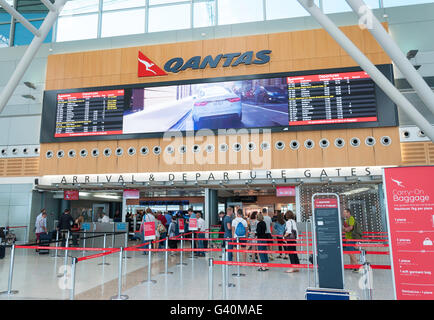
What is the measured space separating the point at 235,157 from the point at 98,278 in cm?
681

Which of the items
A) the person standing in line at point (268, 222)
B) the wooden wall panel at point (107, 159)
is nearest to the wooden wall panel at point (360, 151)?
the person standing in line at point (268, 222)

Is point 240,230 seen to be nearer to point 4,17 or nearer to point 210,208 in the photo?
point 210,208

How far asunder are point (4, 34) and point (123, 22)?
676 centimetres

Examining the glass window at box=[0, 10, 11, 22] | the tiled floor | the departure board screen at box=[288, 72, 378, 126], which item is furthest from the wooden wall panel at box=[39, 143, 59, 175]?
the departure board screen at box=[288, 72, 378, 126]

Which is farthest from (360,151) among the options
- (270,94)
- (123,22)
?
(123,22)

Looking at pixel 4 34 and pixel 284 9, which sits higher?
pixel 4 34

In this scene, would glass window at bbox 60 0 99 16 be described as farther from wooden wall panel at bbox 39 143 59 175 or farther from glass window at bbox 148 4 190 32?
wooden wall panel at bbox 39 143 59 175

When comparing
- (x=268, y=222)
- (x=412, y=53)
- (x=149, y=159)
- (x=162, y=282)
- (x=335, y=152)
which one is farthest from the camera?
(x=149, y=159)

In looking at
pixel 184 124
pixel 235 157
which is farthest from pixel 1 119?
pixel 235 157

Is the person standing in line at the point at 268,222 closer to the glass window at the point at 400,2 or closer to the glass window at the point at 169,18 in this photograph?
the glass window at the point at 169,18

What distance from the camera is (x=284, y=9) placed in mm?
14492

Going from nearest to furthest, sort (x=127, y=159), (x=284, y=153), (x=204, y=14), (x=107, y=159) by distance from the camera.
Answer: (x=284, y=153) < (x=127, y=159) < (x=107, y=159) < (x=204, y=14)

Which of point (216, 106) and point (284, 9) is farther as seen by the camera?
point (284, 9)
